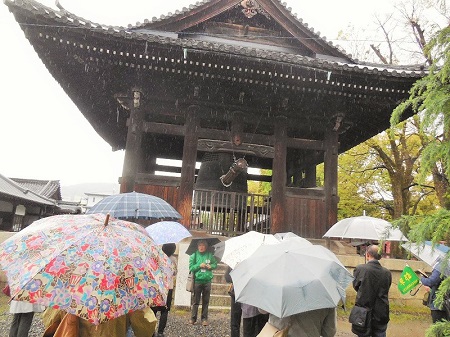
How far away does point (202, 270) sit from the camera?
5.67m

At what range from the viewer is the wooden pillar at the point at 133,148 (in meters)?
8.25

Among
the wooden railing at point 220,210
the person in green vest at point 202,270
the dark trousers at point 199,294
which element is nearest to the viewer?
the person in green vest at point 202,270

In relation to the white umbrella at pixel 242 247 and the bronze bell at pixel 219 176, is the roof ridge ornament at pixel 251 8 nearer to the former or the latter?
the bronze bell at pixel 219 176

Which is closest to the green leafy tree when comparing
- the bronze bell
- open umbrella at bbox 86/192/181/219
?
open umbrella at bbox 86/192/181/219

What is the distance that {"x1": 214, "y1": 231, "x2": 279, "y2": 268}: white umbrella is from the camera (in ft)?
12.5

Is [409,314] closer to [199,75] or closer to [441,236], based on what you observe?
[441,236]

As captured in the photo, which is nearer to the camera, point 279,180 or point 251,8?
point 279,180

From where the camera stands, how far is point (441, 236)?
8.50ft

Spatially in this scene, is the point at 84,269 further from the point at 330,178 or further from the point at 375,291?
the point at 330,178

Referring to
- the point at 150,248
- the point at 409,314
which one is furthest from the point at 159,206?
the point at 409,314

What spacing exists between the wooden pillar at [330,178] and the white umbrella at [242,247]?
5233 mm

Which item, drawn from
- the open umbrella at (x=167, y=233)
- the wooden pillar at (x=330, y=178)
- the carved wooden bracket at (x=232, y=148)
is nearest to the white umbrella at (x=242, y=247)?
the open umbrella at (x=167, y=233)

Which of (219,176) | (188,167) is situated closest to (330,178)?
(219,176)

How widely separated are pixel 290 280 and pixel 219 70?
232 inches
